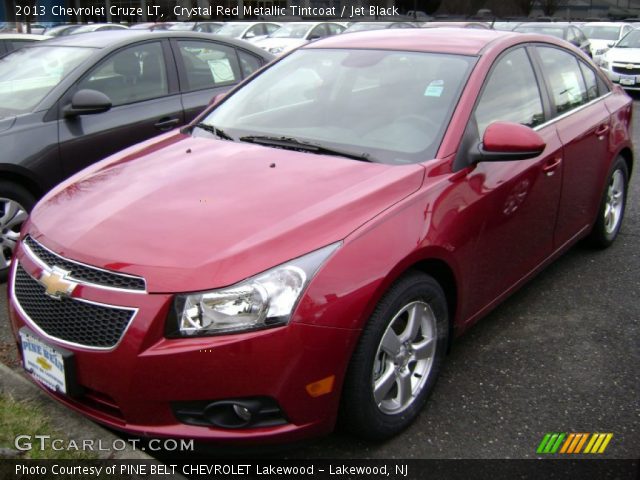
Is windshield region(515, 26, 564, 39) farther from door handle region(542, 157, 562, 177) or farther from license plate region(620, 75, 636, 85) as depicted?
door handle region(542, 157, 562, 177)

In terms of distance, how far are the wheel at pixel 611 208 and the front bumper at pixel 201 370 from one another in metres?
3.02

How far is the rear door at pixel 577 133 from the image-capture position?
3.88 meters

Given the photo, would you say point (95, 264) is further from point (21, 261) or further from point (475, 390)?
point (475, 390)

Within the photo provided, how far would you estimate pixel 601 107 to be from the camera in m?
4.42

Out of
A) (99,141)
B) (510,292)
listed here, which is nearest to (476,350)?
(510,292)

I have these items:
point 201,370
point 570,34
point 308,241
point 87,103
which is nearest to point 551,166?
point 308,241

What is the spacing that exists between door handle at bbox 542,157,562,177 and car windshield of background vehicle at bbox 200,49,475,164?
725 millimetres

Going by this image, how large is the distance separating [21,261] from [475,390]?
214 centimetres

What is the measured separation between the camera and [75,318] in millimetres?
2354

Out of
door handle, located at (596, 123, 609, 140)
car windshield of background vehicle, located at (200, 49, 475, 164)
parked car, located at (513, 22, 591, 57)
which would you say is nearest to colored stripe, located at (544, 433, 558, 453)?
car windshield of background vehicle, located at (200, 49, 475, 164)

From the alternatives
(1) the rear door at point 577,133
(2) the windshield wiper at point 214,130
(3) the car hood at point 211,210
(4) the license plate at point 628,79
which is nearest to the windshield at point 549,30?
(4) the license plate at point 628,79

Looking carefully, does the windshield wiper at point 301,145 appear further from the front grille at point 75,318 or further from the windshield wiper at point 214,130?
the front grille at point 75,318

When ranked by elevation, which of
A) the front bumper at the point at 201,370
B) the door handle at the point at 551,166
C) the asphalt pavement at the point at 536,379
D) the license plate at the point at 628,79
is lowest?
the asphalt pavement at the point at 536,379

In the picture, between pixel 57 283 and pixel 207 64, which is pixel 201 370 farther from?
pixel 207 64
